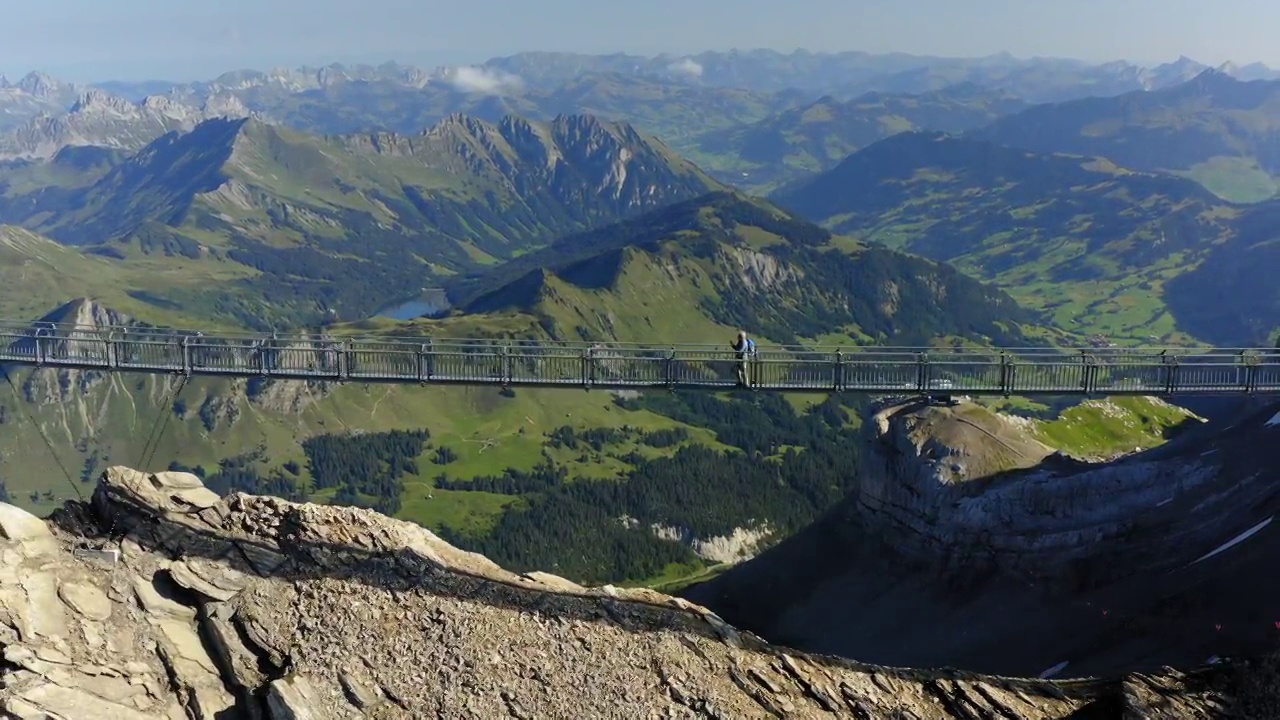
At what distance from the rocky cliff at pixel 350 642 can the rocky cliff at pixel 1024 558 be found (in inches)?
452

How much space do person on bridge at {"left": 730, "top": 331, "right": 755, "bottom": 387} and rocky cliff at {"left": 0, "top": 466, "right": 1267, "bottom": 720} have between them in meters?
13.3

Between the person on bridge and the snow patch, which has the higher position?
the person on bridge

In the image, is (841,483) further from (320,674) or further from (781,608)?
(320,674)

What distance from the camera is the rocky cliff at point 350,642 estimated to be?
101 feet

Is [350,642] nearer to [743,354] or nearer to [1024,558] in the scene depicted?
[743,354]

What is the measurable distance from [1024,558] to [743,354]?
A: 2620 centimetres

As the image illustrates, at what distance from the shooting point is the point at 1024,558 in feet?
197

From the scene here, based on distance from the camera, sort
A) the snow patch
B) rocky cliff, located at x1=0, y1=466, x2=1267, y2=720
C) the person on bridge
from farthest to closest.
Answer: the person on bridge
the snow patch
rocky cliff, located at x1=0, y1=466, x2=1267, y2=720

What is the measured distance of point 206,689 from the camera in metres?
31.0

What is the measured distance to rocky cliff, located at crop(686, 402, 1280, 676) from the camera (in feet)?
140

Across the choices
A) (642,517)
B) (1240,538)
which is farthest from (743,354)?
(642,517)

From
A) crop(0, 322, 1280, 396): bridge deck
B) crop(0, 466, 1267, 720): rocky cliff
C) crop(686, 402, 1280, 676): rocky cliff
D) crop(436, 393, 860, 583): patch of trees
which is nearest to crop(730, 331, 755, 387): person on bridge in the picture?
crop(0, 322, 1280, 396): bridge deck

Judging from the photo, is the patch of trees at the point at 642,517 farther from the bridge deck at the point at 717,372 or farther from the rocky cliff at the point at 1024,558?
the bridge deck at the point at 717,372

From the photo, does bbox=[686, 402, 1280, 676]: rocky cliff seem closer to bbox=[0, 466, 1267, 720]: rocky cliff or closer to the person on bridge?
bbox=[0, 466, 1267, 720]: rocky cliff
